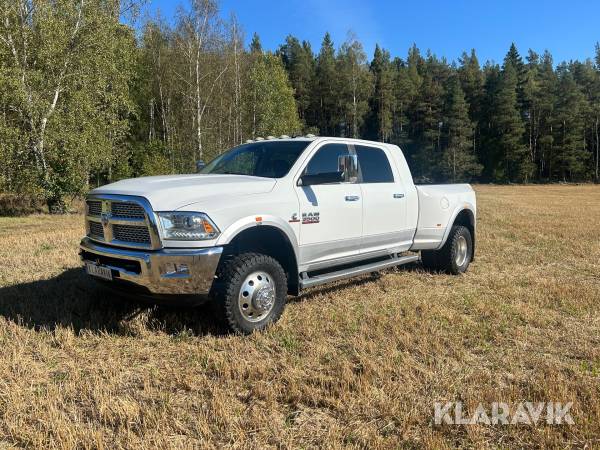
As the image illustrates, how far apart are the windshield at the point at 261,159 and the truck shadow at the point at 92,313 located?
1597 mm

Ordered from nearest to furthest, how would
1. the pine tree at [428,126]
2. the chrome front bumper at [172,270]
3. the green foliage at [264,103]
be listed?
the chrome front bumper at [172,270] → the green foliage at [264,103] → the pine tree at [428,126]

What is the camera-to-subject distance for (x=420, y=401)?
3174 mm

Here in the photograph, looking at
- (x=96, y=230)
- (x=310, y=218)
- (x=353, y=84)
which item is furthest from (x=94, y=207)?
(x=353, y=84)

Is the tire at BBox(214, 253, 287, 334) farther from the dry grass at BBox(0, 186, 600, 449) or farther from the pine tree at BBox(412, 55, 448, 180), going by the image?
the pine tree at BBox(412, 55, 448, 180)

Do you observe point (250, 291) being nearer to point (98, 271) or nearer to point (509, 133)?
point (98, 271)

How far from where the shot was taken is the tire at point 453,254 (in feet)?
23.8

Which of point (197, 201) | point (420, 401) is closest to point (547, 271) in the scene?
point (420, 401)

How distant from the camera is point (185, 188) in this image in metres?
4.19

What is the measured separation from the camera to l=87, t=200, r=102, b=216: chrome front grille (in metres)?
4.55

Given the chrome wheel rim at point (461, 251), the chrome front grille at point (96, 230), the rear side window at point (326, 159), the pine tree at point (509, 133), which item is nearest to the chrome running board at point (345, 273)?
the rear side window at point (326, 159)

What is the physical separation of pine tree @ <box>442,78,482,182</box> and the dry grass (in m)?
56.0

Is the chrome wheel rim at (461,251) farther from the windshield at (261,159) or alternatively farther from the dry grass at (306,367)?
the windshield at (261,159)

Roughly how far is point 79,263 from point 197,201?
180 inches

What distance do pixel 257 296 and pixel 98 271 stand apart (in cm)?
154
